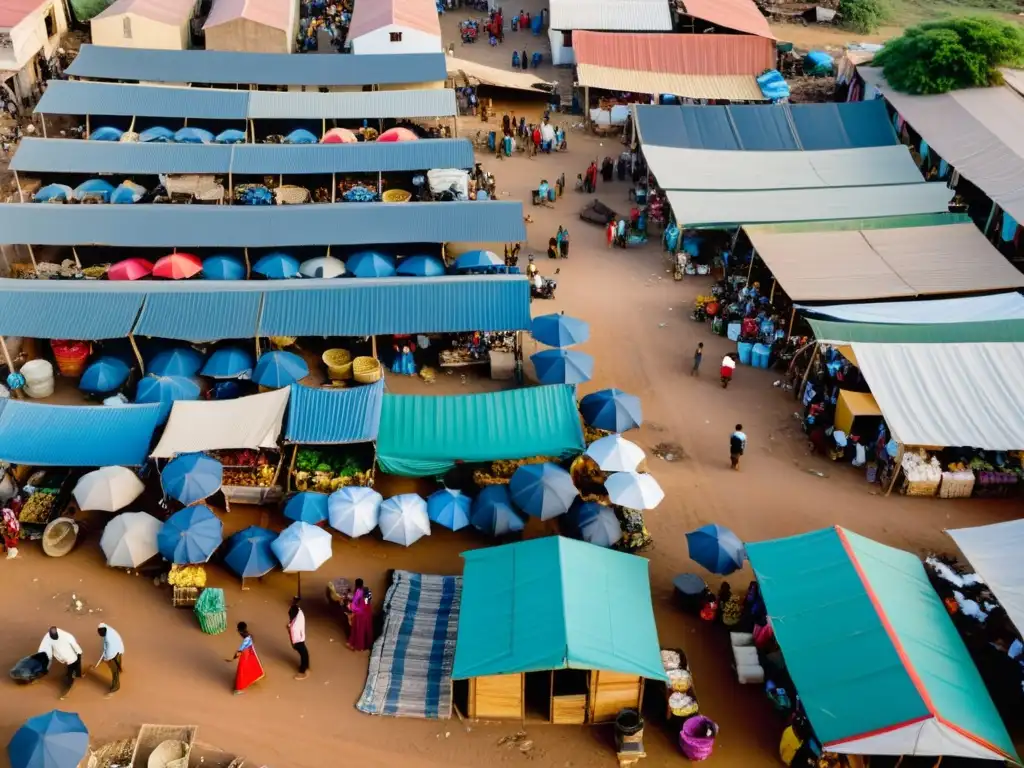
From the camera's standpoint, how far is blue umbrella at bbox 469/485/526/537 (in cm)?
1546

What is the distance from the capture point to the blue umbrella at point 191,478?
15289 millimetres

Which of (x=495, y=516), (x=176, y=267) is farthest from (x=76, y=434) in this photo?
(x=495, y=516)

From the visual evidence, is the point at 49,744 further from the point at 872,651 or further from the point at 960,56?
the point at 960,56

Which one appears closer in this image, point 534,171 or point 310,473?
point 310,473

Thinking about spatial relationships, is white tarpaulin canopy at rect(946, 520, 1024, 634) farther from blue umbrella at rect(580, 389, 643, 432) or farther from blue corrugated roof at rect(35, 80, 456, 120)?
blue corrugated roof at rect(35, 80, 456, 120)

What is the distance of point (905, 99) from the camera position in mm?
28391

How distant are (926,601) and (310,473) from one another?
9800 mm

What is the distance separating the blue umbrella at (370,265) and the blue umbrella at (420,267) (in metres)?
0.27

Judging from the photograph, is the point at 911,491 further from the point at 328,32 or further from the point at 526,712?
the point at 328,32

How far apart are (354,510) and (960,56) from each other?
22.9 meters

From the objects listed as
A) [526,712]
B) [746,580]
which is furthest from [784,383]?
[526,712]

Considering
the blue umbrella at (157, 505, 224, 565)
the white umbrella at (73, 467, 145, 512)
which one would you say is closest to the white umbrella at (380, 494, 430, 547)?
the blue umbrella at (157, 505, 224, 565)

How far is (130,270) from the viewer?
21.1 meters

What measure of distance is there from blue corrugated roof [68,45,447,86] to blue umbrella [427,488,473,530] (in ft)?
58.8
